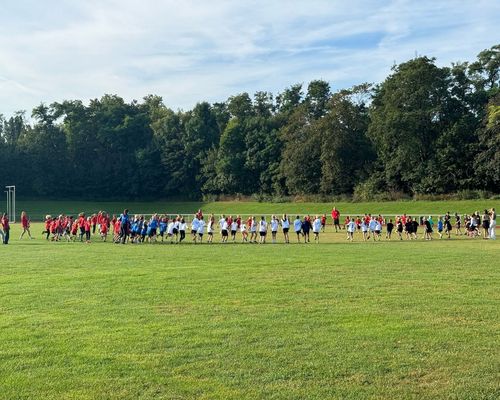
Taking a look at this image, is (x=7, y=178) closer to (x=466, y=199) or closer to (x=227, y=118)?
(x=227, y=118)

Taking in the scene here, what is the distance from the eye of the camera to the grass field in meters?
5.78

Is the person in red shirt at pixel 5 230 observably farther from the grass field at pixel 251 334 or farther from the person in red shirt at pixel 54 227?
the grass field at pixel 251 334

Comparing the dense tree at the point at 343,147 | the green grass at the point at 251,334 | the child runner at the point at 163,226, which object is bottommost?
the green grass at the point at 251,334

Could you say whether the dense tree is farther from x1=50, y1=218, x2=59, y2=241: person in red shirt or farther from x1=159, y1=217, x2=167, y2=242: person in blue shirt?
x1=50, y1=218, x2=59, y2=241: person in red shirt

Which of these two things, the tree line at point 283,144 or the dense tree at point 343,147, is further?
the dense tree at point 343,147

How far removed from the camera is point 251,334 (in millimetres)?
7801

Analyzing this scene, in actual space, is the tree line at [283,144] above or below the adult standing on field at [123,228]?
above

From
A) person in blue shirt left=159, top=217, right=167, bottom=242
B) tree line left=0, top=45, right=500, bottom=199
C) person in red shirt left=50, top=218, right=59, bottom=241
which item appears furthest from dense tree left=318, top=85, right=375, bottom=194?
person in red shirt left=50, top=218, right=59, bottom=241

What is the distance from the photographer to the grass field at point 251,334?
578 cm

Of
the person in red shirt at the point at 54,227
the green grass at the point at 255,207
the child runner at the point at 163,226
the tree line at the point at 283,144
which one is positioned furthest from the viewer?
the tree line at the point at 283,144

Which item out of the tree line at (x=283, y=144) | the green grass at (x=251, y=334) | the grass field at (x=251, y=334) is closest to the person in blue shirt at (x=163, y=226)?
the grass field at (x=251, y=334)

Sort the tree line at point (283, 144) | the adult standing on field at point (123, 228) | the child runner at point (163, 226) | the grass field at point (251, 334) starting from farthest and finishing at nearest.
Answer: the tree line at point (283, 144), the child runner at point (163, 226), the adult standing on field at point (123, 228), the grass field at point (251, 334)

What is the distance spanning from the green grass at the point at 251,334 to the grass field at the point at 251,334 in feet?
0.07

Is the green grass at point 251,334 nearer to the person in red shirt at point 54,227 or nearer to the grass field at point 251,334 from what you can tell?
the grass field at point 251,334
